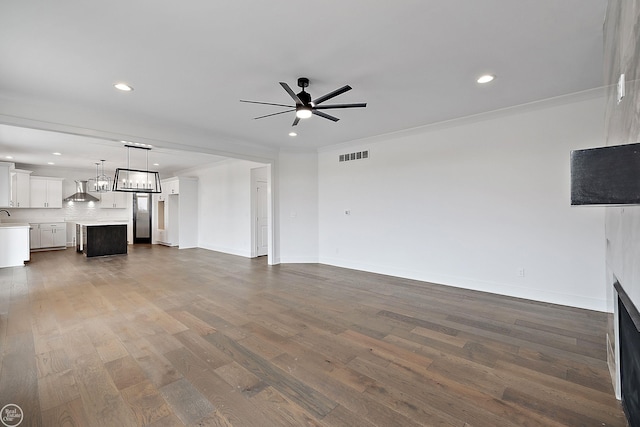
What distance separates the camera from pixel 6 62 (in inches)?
110

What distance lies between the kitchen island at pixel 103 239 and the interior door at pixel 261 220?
4.29m

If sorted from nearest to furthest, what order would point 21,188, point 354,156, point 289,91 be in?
point 289,91
point 354,156
point 21,188

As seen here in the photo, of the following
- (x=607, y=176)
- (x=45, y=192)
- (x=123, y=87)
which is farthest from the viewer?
(x=45, y=192)

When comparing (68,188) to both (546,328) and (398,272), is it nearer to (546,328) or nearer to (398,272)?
(398,272)

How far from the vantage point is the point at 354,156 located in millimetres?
6090

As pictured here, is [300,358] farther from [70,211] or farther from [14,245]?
[70,211]

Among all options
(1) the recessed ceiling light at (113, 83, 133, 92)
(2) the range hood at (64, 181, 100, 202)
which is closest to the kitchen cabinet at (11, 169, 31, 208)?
(2) the range hood at (64, 181, 100, 202)

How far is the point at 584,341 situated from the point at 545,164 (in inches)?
91.2

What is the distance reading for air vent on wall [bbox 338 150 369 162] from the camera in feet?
19.4

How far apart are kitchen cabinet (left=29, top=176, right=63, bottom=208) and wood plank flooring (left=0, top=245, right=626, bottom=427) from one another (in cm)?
623

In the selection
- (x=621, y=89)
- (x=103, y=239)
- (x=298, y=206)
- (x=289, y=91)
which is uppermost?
(x=289, y=91)

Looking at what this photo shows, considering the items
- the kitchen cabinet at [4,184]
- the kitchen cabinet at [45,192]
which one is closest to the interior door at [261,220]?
the kitchen cabinet at [4,184]

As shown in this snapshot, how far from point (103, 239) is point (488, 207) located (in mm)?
9933

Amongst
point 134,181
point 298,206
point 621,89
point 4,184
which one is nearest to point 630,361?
point 621,89
